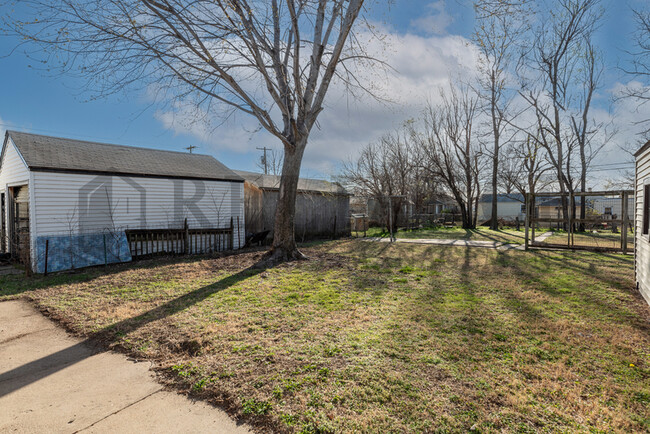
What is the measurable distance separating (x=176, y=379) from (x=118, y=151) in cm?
1024

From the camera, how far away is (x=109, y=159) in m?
9.72

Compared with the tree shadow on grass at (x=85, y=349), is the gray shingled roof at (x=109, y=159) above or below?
above

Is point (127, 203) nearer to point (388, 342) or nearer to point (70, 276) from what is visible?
point (70, 276)

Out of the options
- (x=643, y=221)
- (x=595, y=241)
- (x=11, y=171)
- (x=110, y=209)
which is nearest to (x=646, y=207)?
(x=643, y=221)

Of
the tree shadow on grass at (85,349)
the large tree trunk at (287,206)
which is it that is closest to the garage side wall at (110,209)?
the large tree trunk at (287,206)

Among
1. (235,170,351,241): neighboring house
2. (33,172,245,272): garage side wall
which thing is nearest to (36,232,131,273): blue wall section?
(33,172,245,272): garage side wall

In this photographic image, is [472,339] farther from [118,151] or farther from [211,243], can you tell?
[118,151]

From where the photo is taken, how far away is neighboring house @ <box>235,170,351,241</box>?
1279 centimetres

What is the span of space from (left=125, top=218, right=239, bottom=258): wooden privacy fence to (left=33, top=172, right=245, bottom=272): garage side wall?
0.80ft

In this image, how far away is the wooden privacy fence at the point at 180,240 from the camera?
9430 mm

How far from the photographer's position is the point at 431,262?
840 cm

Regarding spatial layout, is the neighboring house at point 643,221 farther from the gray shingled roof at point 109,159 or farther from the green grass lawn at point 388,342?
the gray shingled roof at point 109,159

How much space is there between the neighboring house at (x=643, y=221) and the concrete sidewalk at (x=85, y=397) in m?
6.36

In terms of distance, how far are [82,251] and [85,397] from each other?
24.1 feet
